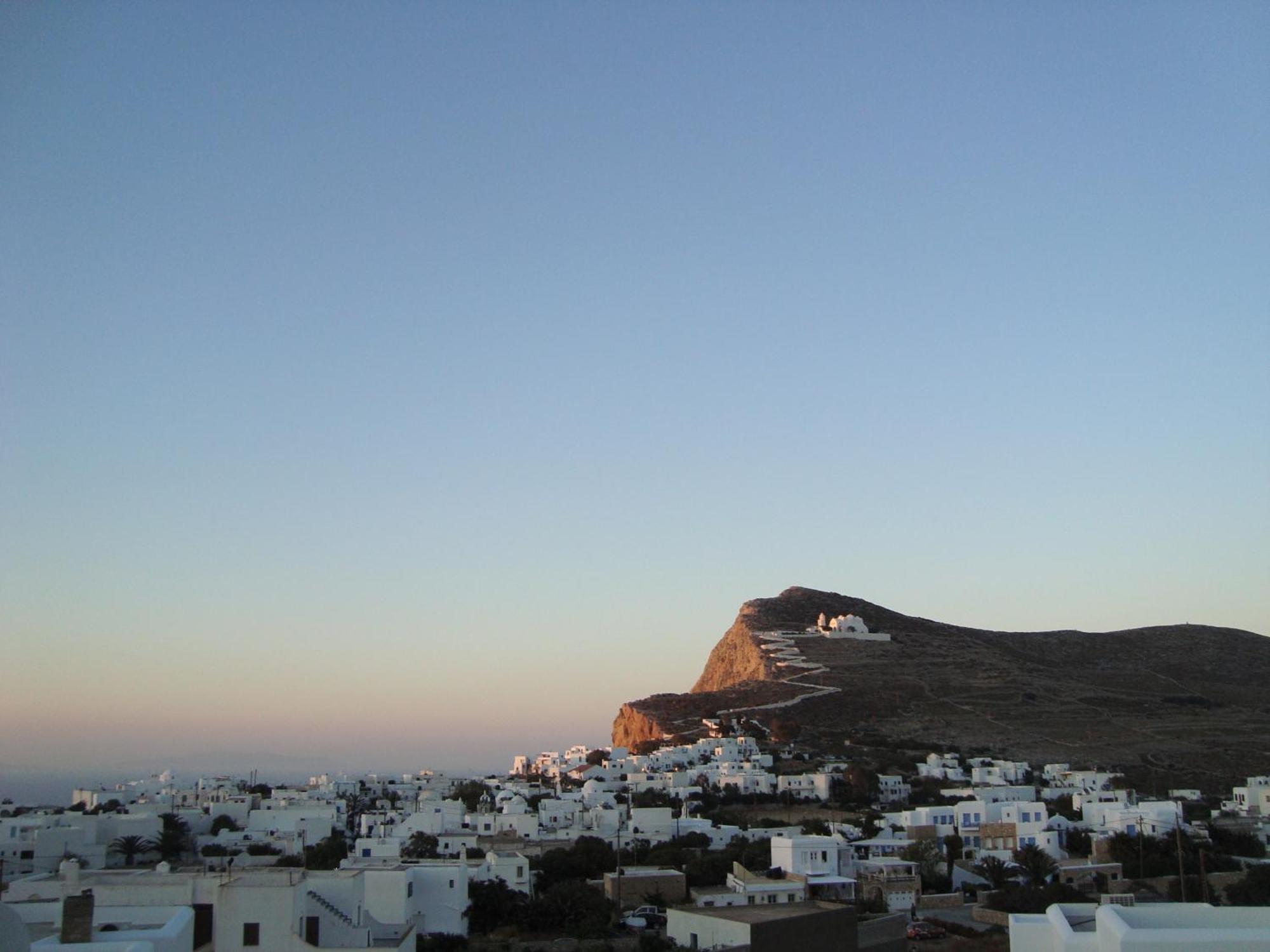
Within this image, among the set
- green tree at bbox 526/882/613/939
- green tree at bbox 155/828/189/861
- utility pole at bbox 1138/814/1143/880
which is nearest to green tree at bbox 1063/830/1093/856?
utility pole at bbox 1138/814/1143/880

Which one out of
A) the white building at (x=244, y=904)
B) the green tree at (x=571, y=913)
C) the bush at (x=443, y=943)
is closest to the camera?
the white building at (x=244, y=904)

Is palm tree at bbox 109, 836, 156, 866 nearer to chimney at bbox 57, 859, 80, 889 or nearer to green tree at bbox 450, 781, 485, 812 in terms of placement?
chimney at bbox 57, 859, 80, 889

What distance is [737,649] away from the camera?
100312mm

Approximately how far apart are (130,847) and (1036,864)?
27.1m

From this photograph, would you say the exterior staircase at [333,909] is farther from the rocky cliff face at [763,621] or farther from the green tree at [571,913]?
the rocky cliff face at [763,621]

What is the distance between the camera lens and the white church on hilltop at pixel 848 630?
9600 cm

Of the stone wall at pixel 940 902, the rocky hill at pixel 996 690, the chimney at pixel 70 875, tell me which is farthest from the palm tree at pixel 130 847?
the rocky hill at pixel 996 690

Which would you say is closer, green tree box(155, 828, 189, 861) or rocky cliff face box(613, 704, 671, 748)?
green tree box(155, 828, 189, 861)

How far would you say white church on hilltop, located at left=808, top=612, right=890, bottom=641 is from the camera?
3780 inches

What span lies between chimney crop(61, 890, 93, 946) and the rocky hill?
54.1 m

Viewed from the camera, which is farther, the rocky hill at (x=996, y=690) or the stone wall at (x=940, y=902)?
the rocky hill at (x=996, y=690)

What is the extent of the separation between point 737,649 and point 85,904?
284 feet

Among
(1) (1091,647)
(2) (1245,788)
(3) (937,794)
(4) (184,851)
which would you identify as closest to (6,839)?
(4) (184,851)

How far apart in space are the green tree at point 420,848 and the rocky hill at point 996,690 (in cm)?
3281
